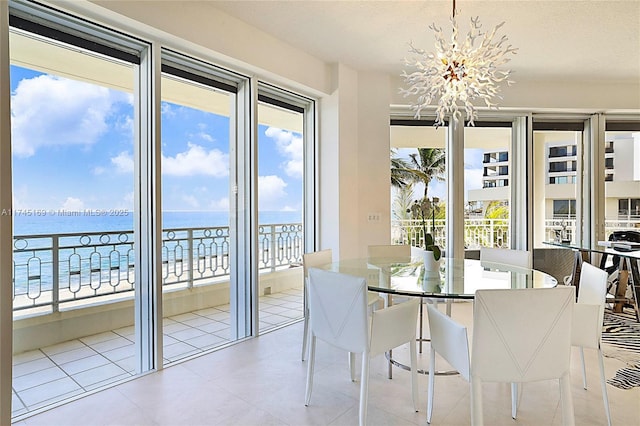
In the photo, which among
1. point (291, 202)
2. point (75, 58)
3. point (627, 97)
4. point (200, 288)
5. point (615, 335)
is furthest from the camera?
point (627, 97)

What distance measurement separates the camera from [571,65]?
405 centimetres

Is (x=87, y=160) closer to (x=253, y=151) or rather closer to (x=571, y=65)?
(x=253, y=151)

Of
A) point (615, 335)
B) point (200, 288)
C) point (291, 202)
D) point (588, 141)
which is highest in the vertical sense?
point (588, 141)

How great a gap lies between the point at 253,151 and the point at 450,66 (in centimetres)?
180

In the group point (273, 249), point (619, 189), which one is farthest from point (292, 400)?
point (619, 189)

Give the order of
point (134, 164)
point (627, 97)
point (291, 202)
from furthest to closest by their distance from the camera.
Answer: point (627, 97)
point (291, 202)
point (134, 164)

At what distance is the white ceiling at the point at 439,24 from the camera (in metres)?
2.80

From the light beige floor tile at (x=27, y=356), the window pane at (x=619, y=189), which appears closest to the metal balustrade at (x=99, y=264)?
the light beige floor tile at (x=27, y=356)

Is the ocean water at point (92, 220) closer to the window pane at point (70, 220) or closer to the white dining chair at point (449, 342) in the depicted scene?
the window pane at point (70, 220)

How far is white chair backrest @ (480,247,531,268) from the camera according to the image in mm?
3025

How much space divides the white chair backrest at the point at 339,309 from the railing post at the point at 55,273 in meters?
1.69

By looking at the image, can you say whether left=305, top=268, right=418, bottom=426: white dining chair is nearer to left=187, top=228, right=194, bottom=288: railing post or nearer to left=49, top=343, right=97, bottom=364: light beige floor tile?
left=187, top=228, right=194, bottom=288: railing post

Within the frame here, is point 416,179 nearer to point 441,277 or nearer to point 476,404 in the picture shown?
point 441,277

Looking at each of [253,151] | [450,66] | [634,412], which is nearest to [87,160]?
[253,151]
